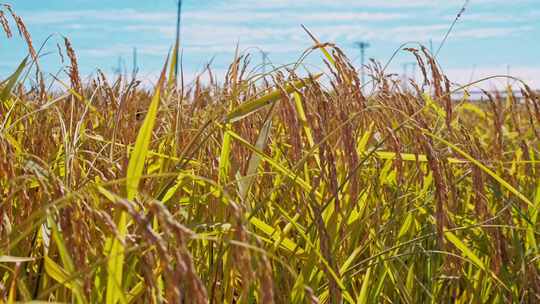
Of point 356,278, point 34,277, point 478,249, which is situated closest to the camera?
point 34,277

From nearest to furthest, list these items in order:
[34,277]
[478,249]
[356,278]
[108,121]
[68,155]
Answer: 1. [68,155]
2. [34,277]
3. [356,278]
4. [478,249]
5. [108,121]

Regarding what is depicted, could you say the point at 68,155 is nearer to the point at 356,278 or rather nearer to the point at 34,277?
the point at 34,277

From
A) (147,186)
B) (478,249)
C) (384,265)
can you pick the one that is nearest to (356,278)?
(384,265)

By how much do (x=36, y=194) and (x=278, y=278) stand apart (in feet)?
1.80

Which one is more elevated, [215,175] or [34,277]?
[215,175]

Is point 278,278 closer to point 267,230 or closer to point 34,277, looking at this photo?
point 267,230

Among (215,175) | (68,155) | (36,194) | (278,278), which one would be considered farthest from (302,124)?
(36,194)

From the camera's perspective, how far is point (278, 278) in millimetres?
1494

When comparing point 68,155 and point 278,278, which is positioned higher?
point 68,155

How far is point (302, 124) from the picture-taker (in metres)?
1.47

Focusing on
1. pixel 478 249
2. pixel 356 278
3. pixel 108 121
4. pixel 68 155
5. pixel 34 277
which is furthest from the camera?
pixel 108 121

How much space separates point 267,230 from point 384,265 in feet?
1.01

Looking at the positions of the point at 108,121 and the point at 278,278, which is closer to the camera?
the point at 278,278

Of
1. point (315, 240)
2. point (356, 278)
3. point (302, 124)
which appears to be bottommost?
point (356, 278)
